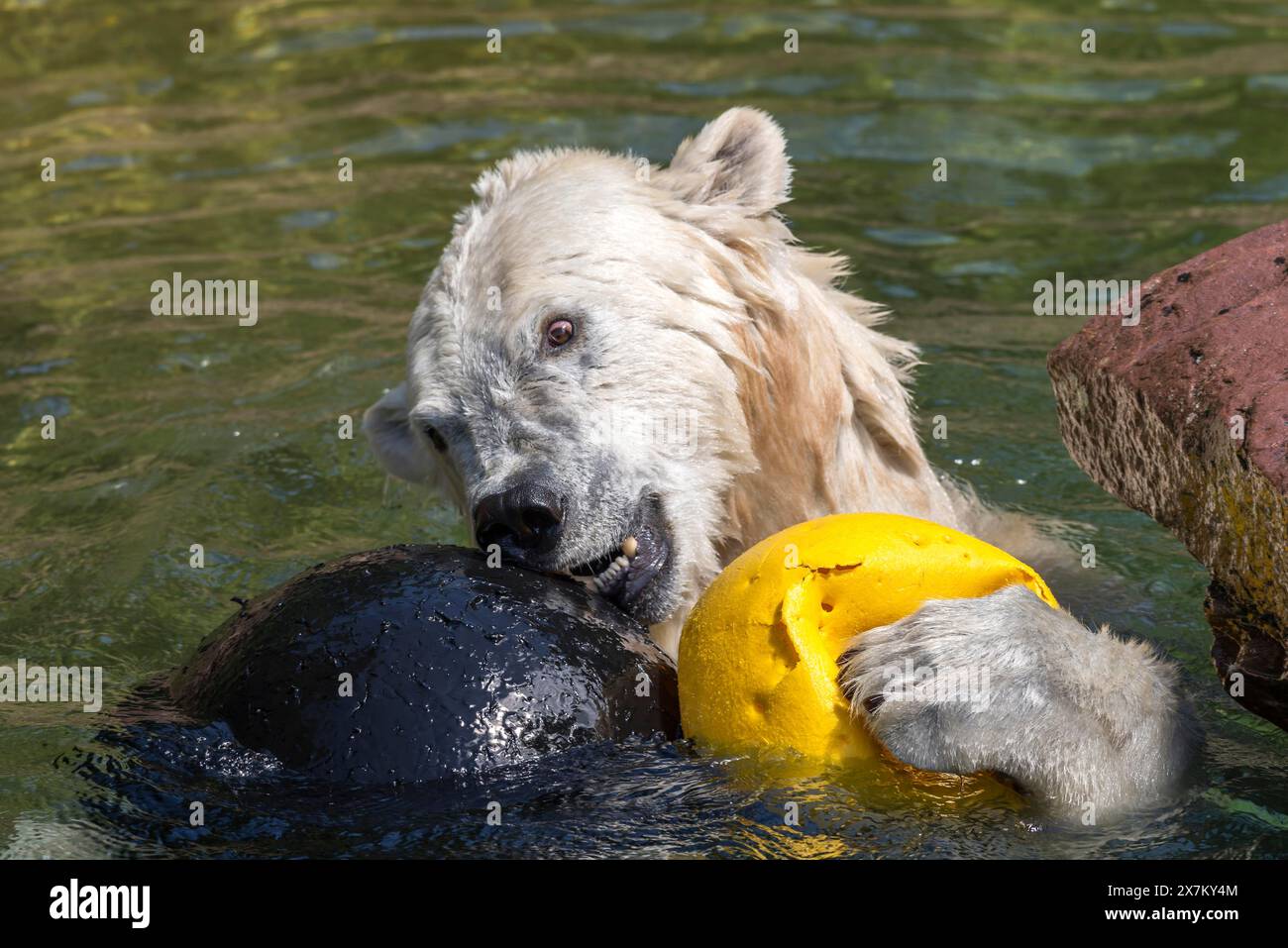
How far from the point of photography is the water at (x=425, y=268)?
3.54 metres

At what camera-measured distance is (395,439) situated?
17.5 ft

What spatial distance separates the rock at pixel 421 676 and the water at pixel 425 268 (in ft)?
0.31

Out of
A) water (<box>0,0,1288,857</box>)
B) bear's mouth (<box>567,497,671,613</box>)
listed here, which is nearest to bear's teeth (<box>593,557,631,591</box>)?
bear's mouth (<box>567,497,671,613</box>)

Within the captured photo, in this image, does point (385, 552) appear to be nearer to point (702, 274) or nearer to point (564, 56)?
point (702, 274)

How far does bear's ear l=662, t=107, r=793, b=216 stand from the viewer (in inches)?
192

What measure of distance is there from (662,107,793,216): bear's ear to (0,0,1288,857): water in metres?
1.62
